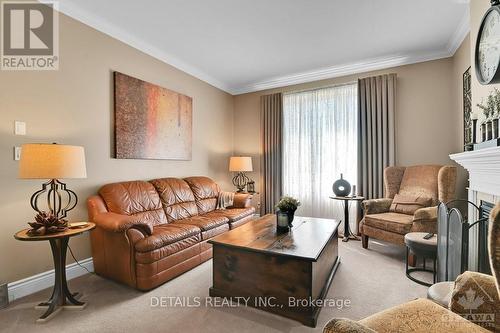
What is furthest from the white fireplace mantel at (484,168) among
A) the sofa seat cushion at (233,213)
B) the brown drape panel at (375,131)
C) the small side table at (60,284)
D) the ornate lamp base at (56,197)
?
the ornate lamp base at (56,197)

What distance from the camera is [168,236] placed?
8.05 feet

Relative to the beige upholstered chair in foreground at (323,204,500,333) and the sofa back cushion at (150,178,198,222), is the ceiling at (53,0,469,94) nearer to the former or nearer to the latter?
the sofa back cushion at (150,178,198,222)

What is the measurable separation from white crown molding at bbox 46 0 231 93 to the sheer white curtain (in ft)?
6.21

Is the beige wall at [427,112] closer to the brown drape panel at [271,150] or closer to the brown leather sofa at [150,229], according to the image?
the brown drape panel at [271,150]

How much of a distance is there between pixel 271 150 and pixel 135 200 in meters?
2.76

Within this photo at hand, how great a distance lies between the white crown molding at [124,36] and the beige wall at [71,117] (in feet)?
0.21

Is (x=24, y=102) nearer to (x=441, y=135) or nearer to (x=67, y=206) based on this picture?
(x=67, y=206)

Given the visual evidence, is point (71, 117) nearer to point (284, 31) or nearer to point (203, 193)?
point (203, 193)

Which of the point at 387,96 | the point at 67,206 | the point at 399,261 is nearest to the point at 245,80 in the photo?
the point at 387,96

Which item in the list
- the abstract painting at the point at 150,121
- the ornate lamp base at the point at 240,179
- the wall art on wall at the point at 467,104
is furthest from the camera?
the ornate lamp base at the point at 240,179

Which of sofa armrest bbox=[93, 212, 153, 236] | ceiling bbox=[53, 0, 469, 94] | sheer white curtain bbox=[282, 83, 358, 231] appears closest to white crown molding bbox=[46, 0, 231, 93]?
ceiling bbox=[53, 0, 469, 94]

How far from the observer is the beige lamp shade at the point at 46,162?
1.84 meters

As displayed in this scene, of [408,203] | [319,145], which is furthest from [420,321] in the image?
[319,145]

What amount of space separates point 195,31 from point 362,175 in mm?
3310
